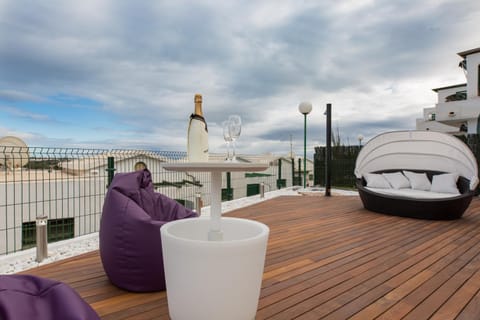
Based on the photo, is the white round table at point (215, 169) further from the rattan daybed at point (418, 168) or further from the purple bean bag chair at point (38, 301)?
the rattan daybed at point (418, 168)

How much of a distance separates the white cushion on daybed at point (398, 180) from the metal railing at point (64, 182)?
3430 mm

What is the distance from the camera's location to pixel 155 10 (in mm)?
4480

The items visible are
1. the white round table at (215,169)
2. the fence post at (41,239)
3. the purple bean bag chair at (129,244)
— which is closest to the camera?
the white round table at (215,169)

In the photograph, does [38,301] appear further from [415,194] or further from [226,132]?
[415,194]

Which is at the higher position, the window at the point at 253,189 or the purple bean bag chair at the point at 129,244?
the purple bean bag chair at the point at 129,244

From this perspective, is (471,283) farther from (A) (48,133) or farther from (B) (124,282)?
(A) (48,133)

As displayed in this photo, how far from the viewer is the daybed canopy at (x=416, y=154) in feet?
17.6

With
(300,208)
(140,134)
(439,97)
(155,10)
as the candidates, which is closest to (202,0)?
(155,10)

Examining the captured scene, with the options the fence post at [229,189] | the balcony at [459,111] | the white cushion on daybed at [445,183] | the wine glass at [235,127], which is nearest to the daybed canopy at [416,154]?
the white cushion on daybed at [445,183]

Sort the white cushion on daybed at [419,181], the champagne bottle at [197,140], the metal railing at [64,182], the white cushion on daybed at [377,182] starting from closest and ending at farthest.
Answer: the champagne bottle at [197,140] < the metal railing at [64,182] < the white cushion on daybed at [419,181] < the white cushion on daybed at [377,182]

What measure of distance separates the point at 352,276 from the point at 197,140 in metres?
1.82

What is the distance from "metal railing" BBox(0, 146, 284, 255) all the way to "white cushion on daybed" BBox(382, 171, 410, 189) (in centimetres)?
343

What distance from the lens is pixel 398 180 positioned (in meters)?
5.75

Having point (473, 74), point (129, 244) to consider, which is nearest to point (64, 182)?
point (129, 244)
